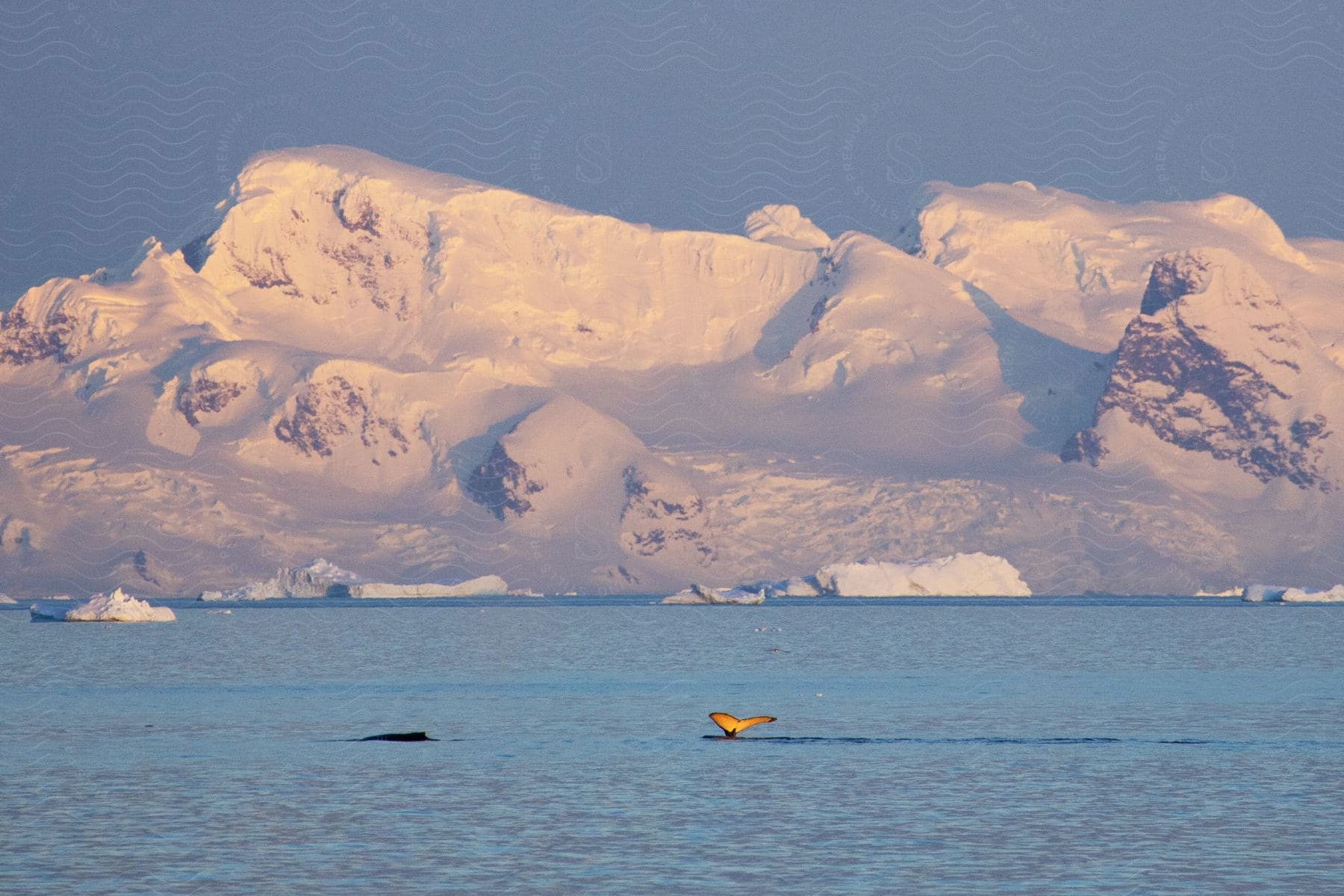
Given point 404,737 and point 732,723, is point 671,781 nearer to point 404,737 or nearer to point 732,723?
point 732,723

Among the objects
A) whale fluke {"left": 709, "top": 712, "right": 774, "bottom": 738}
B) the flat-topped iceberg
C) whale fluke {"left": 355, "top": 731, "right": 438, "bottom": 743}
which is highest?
whale fluke {"left": 709, "top": 712, "right": 774, "bottom": 738}

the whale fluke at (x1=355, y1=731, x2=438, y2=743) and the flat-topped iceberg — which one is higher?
the whale fluke at (x1=355, y1=731, x2=438, y2=743)

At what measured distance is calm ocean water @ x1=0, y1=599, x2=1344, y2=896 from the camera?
3909 cm

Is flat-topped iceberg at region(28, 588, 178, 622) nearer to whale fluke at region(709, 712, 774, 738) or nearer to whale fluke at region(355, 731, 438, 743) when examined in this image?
whale fluke at region(355, 731, 438, 743)

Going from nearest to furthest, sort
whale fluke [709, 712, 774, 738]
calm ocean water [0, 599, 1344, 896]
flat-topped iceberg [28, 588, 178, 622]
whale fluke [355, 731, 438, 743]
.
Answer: calm ocean water [0, 599, 1344, 896] → whale fluke [355, 731, 438, 743] → whale fluke [709, 712, 774, 738] → flat-topped iceberg [28, 588, 178, 622]

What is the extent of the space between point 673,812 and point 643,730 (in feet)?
71.8

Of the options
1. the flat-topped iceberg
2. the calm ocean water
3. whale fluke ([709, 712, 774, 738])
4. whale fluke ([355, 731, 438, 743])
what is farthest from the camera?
the flat-topped iceberg

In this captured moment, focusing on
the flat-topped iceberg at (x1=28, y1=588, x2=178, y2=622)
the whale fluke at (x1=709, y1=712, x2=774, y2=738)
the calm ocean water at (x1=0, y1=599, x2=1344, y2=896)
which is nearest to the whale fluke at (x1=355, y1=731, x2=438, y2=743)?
the calm ocean water at (x1=0, y1=599, x2=1344, y2=896)

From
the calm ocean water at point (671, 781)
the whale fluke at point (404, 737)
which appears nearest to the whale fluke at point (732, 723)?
the calm ocean water at point (671, 781)

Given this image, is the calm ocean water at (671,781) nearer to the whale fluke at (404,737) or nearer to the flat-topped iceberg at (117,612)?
the whale fluke at (404,737)

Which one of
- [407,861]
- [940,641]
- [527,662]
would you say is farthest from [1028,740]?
[940,641]

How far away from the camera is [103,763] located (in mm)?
57344

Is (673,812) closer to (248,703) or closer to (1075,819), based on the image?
(1075,819)

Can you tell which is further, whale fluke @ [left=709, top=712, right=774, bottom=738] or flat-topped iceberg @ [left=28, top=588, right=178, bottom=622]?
flat-topped iceberg @ [left=28, top=588, right=178, bottom=622]
